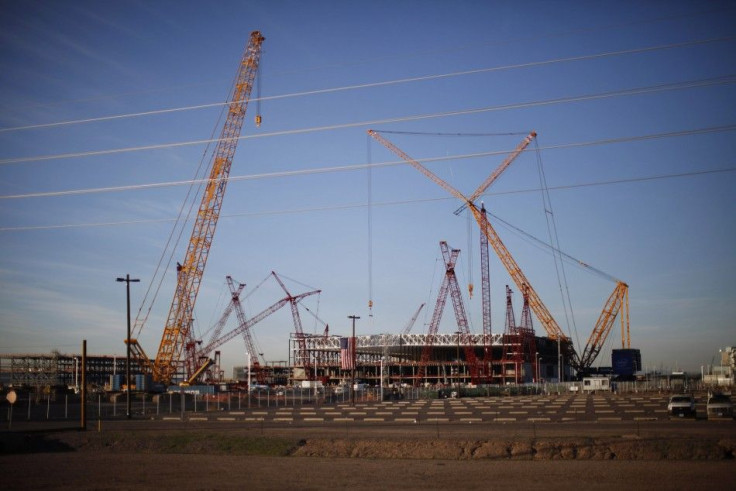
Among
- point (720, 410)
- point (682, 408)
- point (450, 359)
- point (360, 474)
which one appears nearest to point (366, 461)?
point (360, 474)

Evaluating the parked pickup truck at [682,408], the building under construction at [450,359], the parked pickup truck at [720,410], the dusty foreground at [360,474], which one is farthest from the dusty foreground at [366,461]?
the building under construction at [450,359]

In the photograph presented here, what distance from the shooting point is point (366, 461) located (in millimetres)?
31016

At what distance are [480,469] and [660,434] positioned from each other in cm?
1242

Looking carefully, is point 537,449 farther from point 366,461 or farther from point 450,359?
point 450,359

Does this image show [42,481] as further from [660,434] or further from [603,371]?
[603,371]

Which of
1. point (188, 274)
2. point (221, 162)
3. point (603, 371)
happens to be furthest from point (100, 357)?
point (603, 371)

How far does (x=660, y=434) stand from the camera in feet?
115

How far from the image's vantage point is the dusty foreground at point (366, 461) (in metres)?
25.1

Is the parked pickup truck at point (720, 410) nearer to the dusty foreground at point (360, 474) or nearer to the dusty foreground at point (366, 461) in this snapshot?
the dusty foreground at point (366, 461)

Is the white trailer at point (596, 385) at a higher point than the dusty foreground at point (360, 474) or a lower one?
lower

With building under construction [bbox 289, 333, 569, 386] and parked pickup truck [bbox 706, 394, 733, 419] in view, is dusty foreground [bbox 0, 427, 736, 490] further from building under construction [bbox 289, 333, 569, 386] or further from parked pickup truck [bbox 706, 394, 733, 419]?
building under construction [bbox 289, 333, 569, 386]

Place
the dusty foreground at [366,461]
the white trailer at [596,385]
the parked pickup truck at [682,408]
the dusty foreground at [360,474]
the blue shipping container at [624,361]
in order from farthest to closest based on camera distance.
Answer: the blue shipping container at [624,361], the white trailer at [596,385], the parked pickup truck at [682,408], the dusty foreground at [366,461], the dusty foreground at [360,474]

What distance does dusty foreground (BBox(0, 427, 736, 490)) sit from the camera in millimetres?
25094

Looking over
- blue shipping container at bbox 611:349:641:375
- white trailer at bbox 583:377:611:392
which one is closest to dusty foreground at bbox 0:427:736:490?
white trailer at bbox 583:377:611:392
